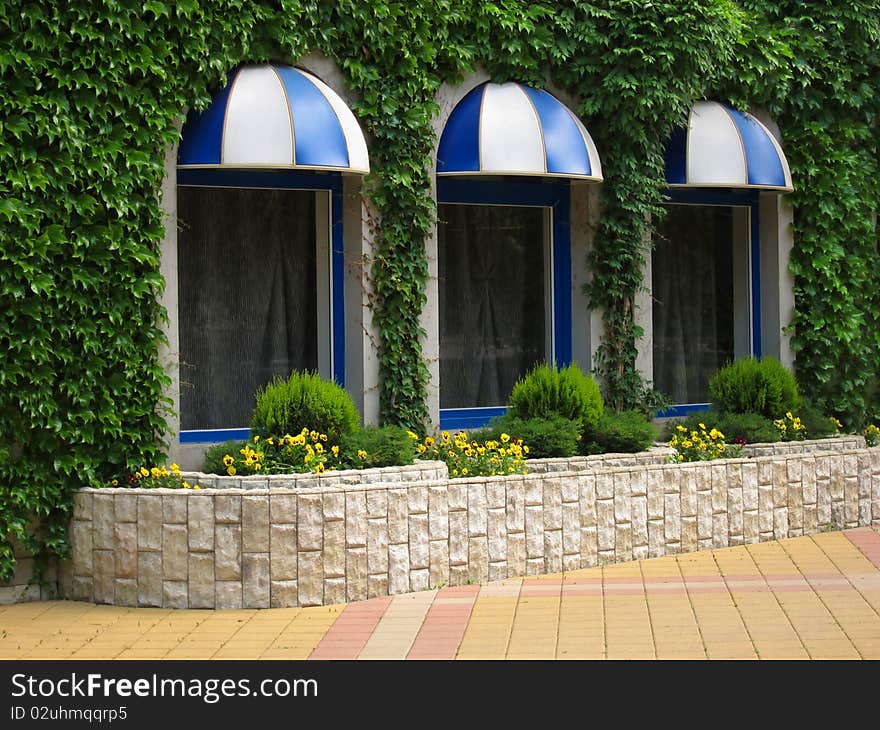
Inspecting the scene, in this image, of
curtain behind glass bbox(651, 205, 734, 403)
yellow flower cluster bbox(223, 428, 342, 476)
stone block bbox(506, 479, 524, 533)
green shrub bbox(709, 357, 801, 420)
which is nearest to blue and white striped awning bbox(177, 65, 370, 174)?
yellow flower cluster bbox(223, 428, 342, 476)

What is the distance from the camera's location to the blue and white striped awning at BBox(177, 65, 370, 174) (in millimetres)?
11320

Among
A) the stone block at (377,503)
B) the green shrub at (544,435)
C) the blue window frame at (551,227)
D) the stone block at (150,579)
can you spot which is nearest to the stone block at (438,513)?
the stone block at (377,503)

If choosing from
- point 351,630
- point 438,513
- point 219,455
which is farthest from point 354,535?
point 219,455

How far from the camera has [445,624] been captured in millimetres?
9438

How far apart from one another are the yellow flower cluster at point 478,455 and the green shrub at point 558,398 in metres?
0.66

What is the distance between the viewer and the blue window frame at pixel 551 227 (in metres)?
13.8

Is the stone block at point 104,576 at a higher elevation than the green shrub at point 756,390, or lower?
lower

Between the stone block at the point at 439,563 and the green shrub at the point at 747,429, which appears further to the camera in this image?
the green shrub at the point at 747,429

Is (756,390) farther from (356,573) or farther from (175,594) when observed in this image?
(175,594)

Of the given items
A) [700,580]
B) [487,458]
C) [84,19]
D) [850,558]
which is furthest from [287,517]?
[850,558]

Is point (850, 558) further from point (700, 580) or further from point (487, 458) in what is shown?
point (487, 458)

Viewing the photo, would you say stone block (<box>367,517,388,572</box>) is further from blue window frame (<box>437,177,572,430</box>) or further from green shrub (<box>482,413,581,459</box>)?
blue window frame (<box>437,177,572,430</box>)

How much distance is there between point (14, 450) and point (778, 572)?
6331mm

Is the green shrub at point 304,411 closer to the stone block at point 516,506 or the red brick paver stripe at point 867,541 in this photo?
the stone block at point 516,506
